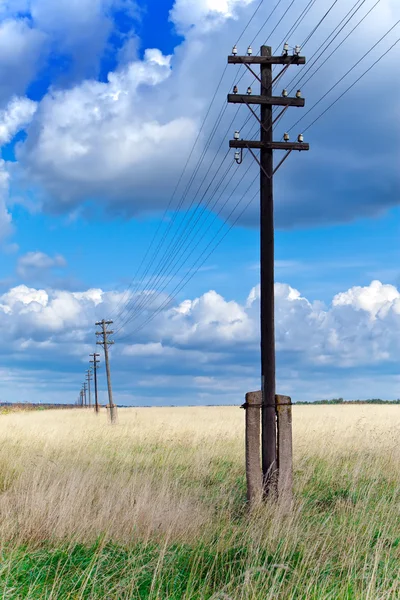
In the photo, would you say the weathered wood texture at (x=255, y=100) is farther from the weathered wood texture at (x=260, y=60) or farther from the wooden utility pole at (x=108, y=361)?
the wooden utility pole at (x=108, y=361)

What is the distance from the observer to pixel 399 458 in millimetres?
13516

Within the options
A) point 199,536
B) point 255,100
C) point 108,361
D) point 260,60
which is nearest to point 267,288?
point 255,100

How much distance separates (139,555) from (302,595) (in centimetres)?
165

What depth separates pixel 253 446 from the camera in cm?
1062

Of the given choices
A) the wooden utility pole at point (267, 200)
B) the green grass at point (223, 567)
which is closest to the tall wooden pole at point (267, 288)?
the wooden utility pole at point (267, 200)

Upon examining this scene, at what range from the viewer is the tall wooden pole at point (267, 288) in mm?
10703

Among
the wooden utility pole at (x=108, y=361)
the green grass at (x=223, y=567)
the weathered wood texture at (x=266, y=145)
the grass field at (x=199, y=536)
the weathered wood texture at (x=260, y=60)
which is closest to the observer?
the green grass at (x=223, y=567)

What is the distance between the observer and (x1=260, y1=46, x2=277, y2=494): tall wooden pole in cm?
1070

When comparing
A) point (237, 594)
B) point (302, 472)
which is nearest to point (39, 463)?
point (302, 472)

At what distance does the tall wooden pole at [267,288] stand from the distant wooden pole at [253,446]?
13 centimetres

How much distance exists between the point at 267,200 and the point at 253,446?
394 centimetres

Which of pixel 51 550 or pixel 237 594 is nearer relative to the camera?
pixel 237 594

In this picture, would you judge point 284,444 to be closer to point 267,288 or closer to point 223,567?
point 267,288

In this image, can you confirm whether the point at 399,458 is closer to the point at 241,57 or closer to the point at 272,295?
the point at 272,295
